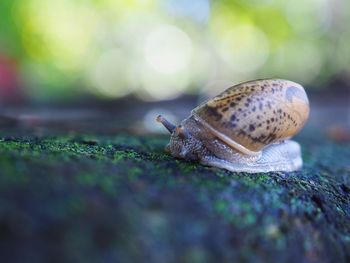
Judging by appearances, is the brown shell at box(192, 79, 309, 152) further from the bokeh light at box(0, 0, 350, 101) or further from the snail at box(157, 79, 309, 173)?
the bokeh light at box(0, 0, 350, 101)

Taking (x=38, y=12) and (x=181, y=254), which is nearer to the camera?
(x=181, y=254)

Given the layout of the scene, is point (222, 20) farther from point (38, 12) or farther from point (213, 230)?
point (213, 230)

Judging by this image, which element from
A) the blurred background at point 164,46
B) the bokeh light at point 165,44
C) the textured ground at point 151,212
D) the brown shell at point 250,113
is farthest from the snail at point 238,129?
the bokeh light at point 165,44

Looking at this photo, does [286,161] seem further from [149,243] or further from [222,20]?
[222,20]

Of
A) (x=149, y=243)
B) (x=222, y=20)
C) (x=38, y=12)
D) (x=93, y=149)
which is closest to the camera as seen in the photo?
(x=149, y=243)

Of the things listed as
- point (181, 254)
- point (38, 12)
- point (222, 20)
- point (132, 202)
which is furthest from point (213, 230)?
point (222, 20)

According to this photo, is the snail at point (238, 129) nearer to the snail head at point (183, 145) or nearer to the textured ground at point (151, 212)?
the snail head at point (183, 145)

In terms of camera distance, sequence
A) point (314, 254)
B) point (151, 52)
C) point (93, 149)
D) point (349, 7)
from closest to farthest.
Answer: point (314, 254)
point (93, 149)
point (349, 7)
point (151, 52)

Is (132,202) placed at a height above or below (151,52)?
above
